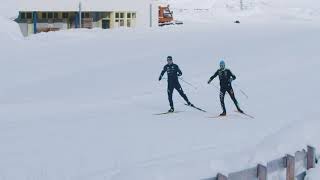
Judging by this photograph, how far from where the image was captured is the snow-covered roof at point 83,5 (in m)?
44.4

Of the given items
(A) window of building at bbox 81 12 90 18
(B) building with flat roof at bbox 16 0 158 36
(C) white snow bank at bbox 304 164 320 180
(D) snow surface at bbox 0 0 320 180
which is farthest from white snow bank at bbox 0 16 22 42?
(C) white snow bank at bbox 304 164 320 180

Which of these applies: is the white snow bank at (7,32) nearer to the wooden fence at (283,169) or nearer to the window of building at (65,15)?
the window of building at (65,15)

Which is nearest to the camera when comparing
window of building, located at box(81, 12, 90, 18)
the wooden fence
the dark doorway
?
the wooden fence

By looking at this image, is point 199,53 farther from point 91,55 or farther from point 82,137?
point 82,137

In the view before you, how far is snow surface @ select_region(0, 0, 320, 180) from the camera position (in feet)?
33.3

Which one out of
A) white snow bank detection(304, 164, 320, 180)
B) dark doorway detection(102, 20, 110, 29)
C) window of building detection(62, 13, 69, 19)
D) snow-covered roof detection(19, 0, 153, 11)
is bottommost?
white snow bank detection(304, 164, 320, 180)

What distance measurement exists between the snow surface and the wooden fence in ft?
2.01

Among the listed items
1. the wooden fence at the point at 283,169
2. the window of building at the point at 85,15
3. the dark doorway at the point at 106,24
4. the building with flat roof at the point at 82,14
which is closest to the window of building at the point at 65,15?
the building with flat roof at the point at 82,14

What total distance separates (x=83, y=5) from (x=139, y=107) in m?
31.4

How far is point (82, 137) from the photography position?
12.6 m

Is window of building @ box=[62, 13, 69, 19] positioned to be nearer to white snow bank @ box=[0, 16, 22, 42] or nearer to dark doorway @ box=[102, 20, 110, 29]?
dark doorway @ box=[102, 20, 110, 29]

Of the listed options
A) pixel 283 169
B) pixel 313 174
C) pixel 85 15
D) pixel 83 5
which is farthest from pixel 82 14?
pixel 283 169

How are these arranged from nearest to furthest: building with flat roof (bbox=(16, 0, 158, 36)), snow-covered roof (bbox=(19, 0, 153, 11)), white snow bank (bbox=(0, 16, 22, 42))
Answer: white snow bank (bbox=(0, 16, 22, 42))
snow-covered roof (bbox=(19, 0, 153, 11))
building with flat roof (bbox=(16, 0, 158, 36))

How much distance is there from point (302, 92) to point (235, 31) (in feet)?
80.4
